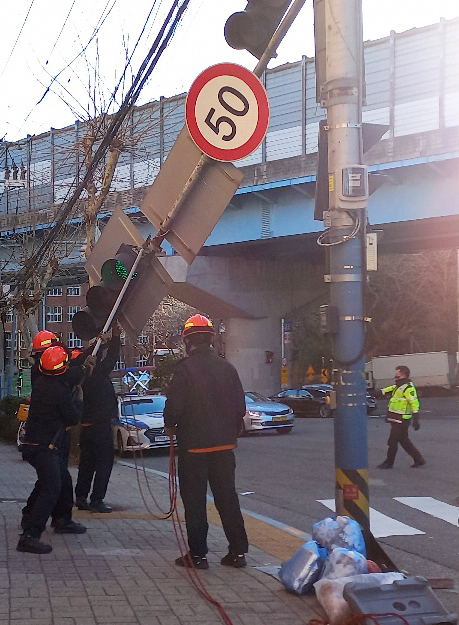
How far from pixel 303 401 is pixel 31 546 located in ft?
96.6

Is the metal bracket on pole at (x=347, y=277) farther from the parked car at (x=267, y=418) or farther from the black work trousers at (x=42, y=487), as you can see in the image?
the parked car at (x=267, y=418)

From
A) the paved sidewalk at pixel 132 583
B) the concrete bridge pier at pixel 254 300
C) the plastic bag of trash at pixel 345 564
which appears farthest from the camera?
the concrete bridge pier at pixel 254 300

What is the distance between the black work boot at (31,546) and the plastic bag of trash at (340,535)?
239 cm

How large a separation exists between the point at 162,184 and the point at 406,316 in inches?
1757

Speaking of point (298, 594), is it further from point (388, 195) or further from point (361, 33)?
point (388, 195)

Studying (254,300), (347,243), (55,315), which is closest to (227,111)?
(347,243)

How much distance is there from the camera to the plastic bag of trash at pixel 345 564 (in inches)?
230

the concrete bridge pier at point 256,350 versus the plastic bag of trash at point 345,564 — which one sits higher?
the concrete bridge pier at point 256,350

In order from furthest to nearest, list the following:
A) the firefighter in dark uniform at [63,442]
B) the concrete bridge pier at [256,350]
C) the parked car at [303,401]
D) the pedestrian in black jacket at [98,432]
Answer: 1. the concrete bridge pier at [256,350]
2. the parked car at [303,401]
3. the pedestrian in black jacket at [98,432]
4. the firefighter in dark uniform at [63,442]

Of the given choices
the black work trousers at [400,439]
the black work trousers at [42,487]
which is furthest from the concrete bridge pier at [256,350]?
the black work trousers at [42,487]

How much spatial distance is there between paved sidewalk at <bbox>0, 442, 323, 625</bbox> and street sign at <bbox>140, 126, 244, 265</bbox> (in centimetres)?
244

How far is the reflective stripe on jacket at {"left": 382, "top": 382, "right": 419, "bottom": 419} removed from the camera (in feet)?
51.2

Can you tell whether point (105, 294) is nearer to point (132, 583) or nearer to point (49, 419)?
point (49, 419)

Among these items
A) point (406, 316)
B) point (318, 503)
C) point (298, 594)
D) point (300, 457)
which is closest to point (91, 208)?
point (300, 457)
